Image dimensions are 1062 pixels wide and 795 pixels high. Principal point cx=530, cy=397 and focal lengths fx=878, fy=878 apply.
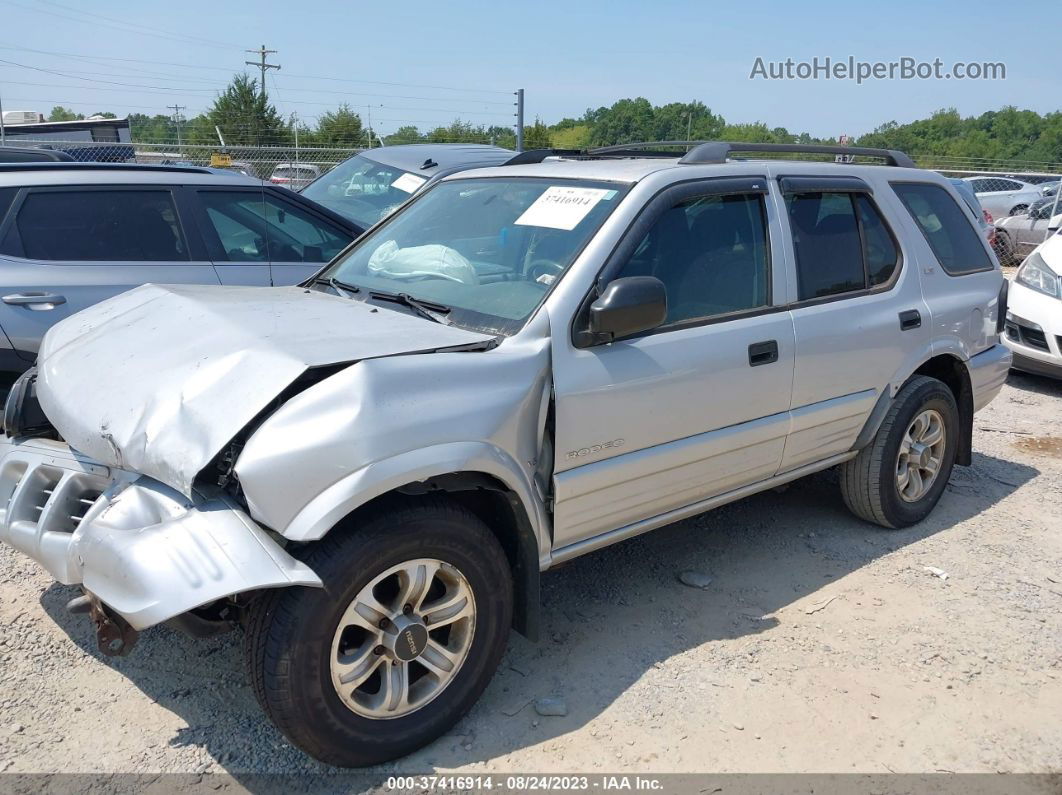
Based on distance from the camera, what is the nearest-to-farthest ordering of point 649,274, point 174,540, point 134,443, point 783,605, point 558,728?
1. point 174,540
2. point 134,443
3. point 558,728
4. point 649,274
5. point 783,605

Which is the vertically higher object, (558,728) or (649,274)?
(649,274)

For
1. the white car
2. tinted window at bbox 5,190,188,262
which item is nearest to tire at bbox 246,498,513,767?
tinted window at bbox 5,190,188,262

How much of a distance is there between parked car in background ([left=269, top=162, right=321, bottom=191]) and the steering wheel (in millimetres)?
11710

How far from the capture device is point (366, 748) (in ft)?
8.76

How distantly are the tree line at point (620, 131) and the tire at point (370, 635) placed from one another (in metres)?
18.7

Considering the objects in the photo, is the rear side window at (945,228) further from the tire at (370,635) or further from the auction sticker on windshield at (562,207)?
the tire at (370,635)

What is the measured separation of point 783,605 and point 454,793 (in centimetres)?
184

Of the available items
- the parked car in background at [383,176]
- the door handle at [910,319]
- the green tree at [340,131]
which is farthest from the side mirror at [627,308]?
the green tree at [340,131]

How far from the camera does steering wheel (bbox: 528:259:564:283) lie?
3.21 metres

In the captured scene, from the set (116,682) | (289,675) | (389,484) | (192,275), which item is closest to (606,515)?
(389,484)

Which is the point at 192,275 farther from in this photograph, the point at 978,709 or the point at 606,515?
the point at 978,709

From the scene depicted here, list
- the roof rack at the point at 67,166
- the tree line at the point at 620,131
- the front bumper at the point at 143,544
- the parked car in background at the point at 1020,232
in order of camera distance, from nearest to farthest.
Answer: the front bumper at the point at 143,544 < the roof rack at the point at 67,166 < the parked car in background at the point at 1020,232 < the tree line at the point at 620,131

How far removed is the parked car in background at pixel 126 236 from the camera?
463cm

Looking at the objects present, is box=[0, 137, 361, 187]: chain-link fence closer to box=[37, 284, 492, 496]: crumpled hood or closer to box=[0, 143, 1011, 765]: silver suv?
box=[0, 143, 1011, 765]: silver suv
